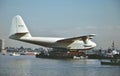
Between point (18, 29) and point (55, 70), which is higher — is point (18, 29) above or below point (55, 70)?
above

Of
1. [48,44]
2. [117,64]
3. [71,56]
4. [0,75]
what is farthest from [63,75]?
[48,44]

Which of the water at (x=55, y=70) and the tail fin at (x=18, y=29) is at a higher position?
the tail fin at (x=18, y=29)

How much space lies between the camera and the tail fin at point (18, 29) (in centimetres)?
3209

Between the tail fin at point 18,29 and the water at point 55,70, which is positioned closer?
the water at point 55,70

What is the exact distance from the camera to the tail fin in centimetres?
3209

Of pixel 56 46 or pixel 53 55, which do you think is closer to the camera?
pixel 53 55

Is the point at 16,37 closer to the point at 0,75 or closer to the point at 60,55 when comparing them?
the point at 60,55

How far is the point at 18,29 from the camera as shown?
32.9 meters

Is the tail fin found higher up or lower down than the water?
higher up

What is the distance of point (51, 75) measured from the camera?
38.3 feet

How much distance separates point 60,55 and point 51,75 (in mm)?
21258

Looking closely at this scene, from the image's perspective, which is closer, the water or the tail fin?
the water

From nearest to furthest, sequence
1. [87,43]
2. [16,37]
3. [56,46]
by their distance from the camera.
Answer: [16,37] < [87,43] < [56,46]

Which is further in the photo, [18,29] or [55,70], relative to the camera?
[18,29]
